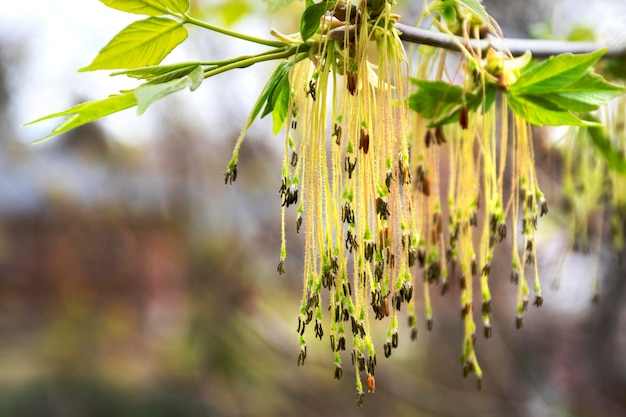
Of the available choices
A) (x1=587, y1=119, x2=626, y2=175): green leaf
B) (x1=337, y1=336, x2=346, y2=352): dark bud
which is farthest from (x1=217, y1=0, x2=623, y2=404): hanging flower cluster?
(x1=587, y1=119, x2=626, y2=175): green leaf

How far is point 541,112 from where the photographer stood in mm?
480

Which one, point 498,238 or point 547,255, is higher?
Answer: point 498,238

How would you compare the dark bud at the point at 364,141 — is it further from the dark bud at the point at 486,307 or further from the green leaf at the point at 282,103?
the dark bud at the point at 486,307

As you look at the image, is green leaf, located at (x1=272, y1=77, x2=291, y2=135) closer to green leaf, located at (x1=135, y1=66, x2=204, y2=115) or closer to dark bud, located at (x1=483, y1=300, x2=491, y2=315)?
green leaf, located at (x1=135, y1=66, x2=204, y2=115)

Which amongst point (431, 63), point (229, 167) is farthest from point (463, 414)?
point (229, 167)

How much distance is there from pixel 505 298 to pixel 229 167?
5.80ft

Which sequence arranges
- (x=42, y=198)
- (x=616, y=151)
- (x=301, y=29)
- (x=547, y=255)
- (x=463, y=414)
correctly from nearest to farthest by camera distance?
(x=301, y=29)
(x=616, y=151)
(x=547, y=255)
(x=463, y=414)
(x=42, y=198)

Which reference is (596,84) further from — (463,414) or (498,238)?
(463,414)

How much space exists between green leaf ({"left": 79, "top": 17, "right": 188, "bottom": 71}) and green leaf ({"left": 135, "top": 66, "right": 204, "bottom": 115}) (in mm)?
47

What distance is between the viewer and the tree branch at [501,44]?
0.47m

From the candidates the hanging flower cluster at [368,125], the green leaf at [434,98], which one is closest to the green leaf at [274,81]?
the hanging flower cluster at [368,125]

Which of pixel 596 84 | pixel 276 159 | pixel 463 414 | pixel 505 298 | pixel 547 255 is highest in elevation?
pixel 596 84

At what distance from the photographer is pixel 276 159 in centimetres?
216

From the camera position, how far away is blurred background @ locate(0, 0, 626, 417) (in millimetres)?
1961
